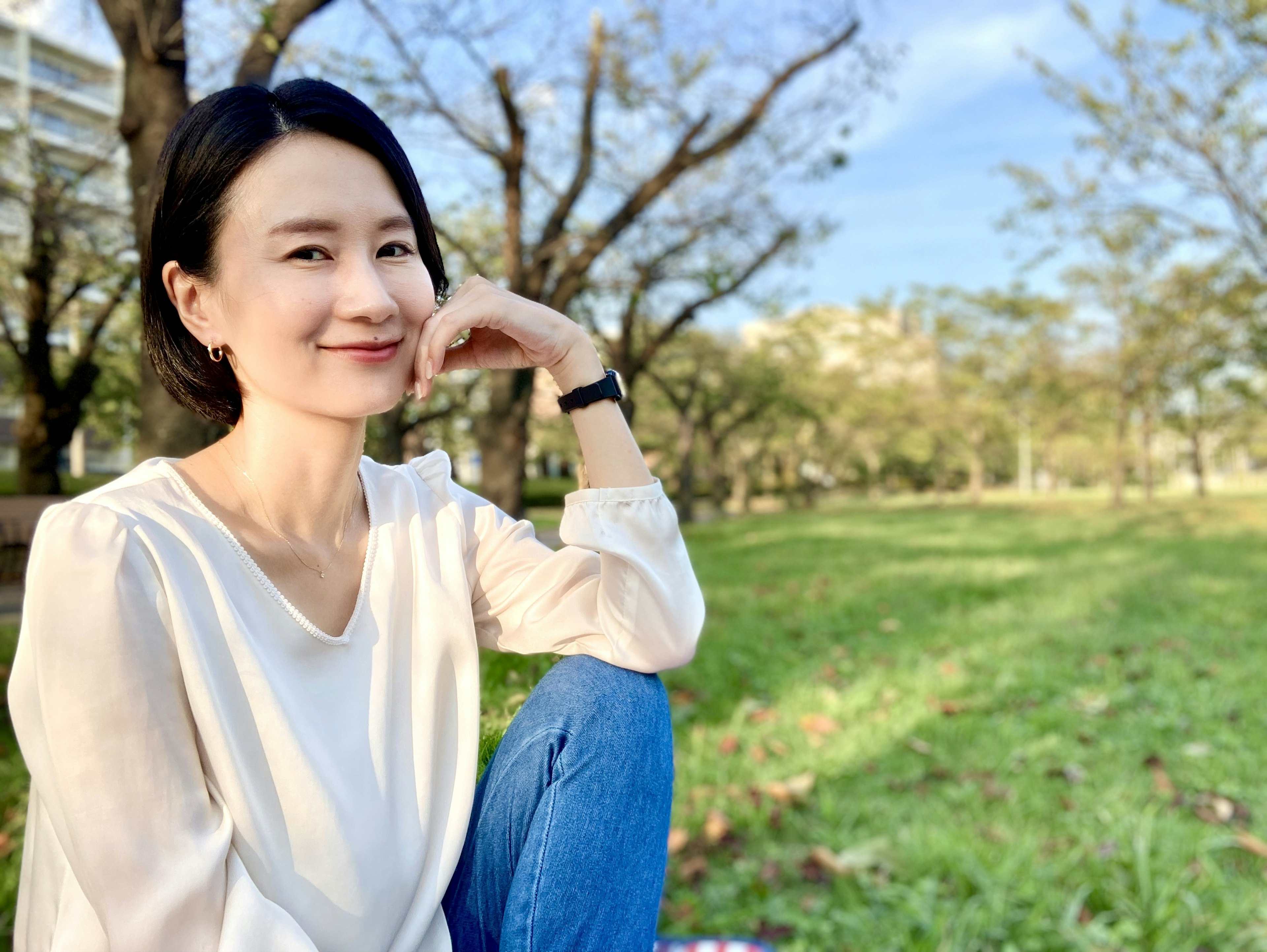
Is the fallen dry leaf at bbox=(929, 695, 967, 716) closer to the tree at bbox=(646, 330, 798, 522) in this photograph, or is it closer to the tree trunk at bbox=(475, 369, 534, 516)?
the tree trunk at bbox=(475, 369, 534, 516)

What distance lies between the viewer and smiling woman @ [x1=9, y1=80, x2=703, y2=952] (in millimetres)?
1062

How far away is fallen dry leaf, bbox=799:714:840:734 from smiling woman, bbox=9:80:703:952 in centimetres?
286

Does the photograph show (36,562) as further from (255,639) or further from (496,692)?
(496,692)

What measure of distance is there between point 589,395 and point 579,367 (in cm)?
5

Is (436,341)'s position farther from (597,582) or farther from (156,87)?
(156,87)

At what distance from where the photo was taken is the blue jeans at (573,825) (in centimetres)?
121

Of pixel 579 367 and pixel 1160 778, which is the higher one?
→ pixel 579 367

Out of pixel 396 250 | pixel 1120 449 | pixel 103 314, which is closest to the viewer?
pixel 396 250

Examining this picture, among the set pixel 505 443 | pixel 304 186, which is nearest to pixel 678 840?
pixel 304 186

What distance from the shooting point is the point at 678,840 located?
313 cm

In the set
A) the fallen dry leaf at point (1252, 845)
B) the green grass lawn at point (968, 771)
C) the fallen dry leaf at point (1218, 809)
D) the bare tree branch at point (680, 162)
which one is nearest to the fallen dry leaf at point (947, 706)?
the green grass lawn at point (968, 771)

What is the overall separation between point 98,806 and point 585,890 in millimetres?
579

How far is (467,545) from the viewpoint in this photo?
155 centimetres

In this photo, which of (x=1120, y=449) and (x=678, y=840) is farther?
(x=1120, y=449)
